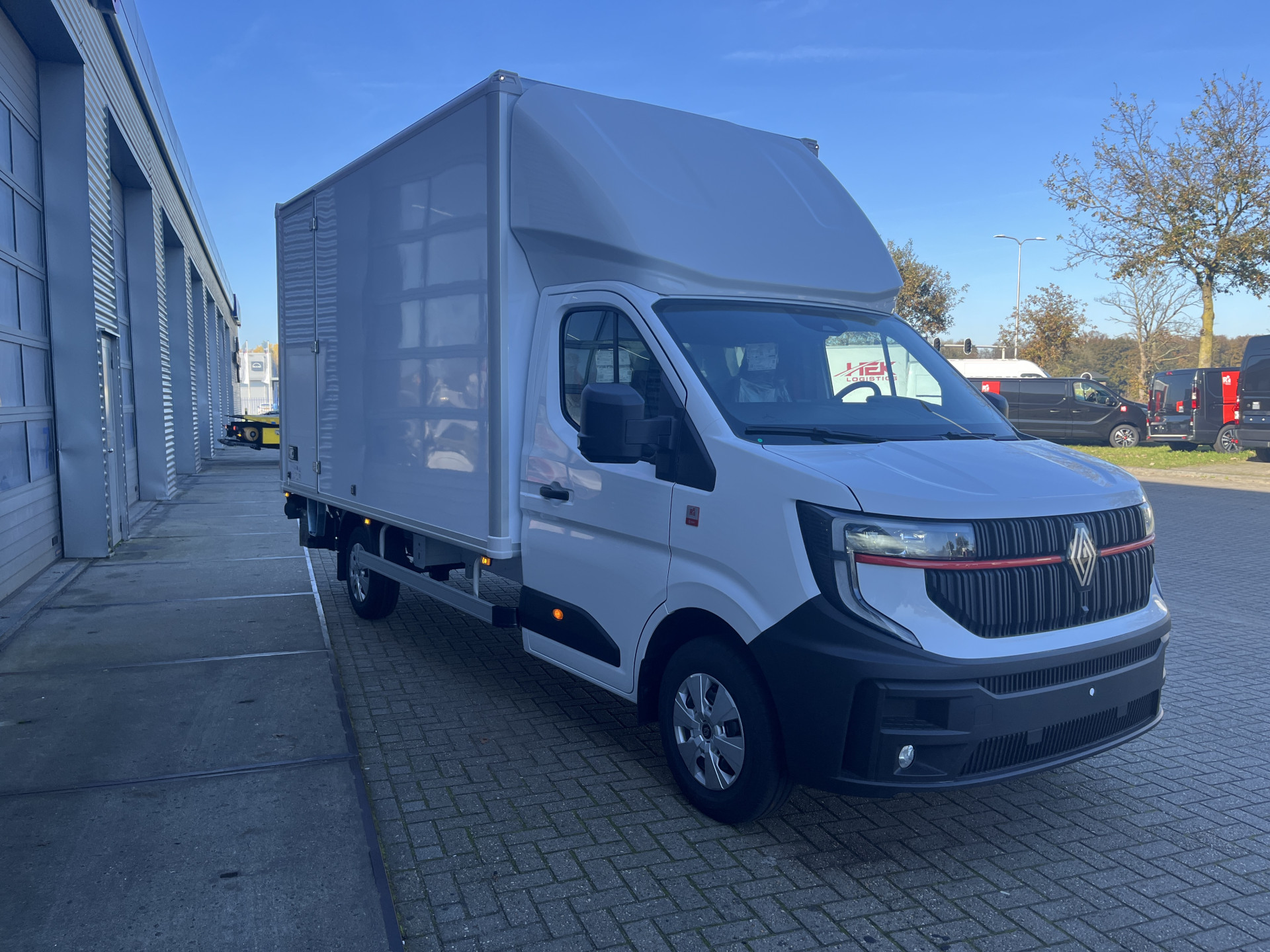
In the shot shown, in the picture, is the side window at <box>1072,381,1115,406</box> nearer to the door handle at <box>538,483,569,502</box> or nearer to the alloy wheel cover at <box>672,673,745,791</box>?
Result: the door handle at <box>538,483,569,502</box>

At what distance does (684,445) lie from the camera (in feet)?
12.8

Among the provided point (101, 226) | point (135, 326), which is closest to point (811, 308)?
point (101, 226)

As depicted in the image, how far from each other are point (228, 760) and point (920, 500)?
3349 millimetres

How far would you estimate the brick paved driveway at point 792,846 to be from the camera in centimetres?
319

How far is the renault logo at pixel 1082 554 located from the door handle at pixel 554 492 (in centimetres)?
216

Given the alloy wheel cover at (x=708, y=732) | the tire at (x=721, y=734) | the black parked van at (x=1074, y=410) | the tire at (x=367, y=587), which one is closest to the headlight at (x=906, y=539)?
the tire at (x=721, y=734)

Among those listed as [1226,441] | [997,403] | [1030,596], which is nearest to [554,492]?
[1030,596]

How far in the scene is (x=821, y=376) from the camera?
430 centimetres

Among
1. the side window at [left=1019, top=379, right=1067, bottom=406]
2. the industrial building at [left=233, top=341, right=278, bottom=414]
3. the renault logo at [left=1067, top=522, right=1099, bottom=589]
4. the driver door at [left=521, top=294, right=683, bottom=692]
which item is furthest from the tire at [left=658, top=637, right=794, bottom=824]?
the industrial building at [left=233, top=341, right=278, bottom=414]

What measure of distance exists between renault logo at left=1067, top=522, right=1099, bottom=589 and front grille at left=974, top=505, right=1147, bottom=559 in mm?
21

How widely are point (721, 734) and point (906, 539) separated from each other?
1124mm

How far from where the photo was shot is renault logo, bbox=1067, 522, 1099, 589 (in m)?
3.51

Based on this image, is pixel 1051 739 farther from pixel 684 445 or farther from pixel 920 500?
pixel 684 445

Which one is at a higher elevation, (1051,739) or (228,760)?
(1051,739)
